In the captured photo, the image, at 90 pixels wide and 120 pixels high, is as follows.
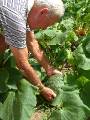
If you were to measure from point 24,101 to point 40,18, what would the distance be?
2.67 feet

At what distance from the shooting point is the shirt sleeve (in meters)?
3.13

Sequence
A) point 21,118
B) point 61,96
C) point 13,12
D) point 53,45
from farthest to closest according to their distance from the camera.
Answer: point 53,45, point 61,96, point 21,118, point 13,12

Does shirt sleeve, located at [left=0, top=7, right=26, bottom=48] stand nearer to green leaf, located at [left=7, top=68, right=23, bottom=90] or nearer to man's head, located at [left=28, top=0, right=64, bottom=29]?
man's head, located at [left=28, top=0, right=64, bottom=29]

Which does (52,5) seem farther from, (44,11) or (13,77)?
(13,77)

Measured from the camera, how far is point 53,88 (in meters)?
3.97

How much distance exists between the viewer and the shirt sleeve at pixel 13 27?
313cm

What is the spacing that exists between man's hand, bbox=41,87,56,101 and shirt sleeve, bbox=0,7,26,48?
612mm

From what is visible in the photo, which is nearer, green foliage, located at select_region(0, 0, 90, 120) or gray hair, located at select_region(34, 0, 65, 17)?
gray hair, located at select_region(34, 0, 65, 17)

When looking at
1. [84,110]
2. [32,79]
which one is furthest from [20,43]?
[84,110]

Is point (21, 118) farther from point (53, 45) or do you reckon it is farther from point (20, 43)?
point (53, 45)

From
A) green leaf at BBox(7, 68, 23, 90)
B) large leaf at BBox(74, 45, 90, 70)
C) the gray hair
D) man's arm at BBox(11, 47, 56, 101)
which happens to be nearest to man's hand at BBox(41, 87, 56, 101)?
man's arm at BBox(11, 47, 56, 101)

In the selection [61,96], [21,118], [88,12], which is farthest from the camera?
[88,12]

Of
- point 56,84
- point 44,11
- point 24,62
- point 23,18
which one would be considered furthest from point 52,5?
point 56,84

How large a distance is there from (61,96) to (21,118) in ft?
1.57
